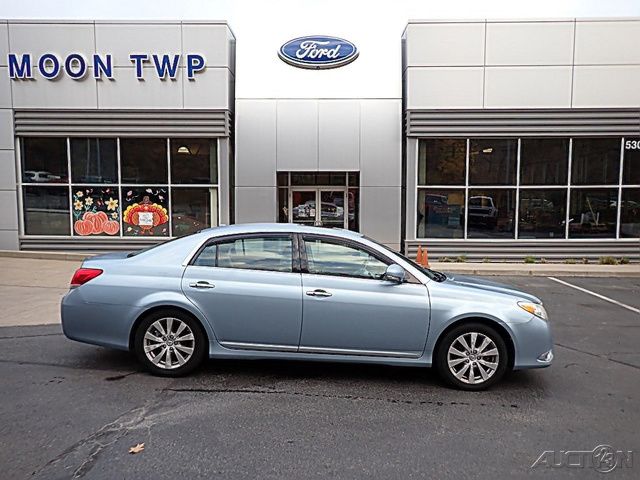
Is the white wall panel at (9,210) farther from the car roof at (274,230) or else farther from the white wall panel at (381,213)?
the car roof at (274,230)

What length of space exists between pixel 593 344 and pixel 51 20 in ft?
50.6

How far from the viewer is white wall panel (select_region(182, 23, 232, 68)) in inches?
552

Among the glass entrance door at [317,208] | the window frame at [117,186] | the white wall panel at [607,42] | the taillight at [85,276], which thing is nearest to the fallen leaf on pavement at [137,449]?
the taillight at [85,276]

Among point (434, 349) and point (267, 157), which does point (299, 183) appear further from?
point (434, 349)

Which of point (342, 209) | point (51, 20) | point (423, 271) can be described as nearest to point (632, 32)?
point (342, 209)

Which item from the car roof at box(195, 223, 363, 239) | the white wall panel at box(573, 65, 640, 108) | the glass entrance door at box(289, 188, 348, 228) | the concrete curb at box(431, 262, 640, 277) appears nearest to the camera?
the car roof at box(195, 223, 363, 239)

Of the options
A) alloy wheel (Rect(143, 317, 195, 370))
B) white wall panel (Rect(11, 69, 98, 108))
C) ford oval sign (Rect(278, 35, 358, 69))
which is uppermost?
ford oval sign (Rect(278, 35, 358, 69))

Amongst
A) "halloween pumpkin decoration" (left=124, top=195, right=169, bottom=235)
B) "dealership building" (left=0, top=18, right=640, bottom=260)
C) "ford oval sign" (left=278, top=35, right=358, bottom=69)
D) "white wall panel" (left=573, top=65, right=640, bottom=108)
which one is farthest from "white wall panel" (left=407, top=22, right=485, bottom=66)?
"halloween pumpkin decoration" (left=124, top=195, right=169, bottom=235)

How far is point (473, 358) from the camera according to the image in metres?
Result: 4.69

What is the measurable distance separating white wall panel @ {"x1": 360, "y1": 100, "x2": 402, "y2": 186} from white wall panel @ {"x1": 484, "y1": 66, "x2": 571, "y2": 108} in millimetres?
2746

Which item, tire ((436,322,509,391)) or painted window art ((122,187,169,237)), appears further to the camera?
painted window art ((122,187,169,237))

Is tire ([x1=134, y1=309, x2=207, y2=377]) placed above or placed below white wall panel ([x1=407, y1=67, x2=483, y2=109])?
below

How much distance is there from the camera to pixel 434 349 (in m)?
4.74

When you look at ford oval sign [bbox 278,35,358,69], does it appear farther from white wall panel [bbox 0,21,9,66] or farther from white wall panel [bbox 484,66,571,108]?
white wall panel [bbox 0,21,9,66]
